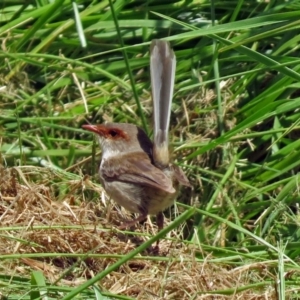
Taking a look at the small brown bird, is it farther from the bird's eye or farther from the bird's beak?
the bird's eye

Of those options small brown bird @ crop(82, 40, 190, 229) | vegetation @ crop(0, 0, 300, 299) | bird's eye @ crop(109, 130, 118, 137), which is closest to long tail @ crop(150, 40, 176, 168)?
small brown bird @ crop(82, 40, 190, 229)

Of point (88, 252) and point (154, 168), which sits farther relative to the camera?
point (154, 168)

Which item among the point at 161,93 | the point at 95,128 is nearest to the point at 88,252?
the point at 161,93

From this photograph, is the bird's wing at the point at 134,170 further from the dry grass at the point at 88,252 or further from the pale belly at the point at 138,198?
the dry grass at the point at 88,252

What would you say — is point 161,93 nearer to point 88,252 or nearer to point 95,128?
point 95,128

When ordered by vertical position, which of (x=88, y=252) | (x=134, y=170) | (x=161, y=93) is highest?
(x=161, y=93)

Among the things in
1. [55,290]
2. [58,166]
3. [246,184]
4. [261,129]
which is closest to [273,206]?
[246,184]

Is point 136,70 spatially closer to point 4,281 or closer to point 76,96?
point 76,96

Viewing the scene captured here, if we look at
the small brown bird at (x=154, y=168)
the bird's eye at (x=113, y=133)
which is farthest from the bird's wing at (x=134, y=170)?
the bird's eye at (x=113, y=133)
